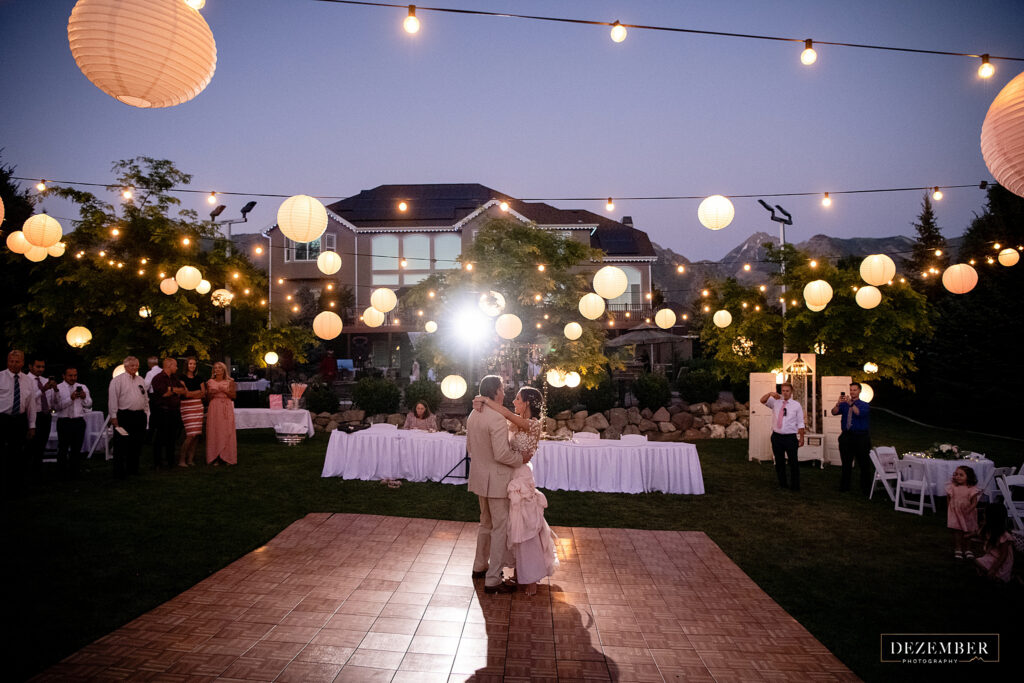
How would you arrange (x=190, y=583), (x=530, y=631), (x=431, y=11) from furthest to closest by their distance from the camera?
(x=431, y=11)
(x=190, y=583)
(x=530, y=631)

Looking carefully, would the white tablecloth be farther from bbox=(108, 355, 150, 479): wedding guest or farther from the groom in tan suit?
the groom in tan suit

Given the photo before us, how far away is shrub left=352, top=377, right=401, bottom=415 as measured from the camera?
16609mm

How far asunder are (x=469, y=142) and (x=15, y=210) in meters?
43.7

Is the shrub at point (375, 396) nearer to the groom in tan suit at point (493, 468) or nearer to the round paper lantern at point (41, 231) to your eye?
the round paper lantern at point (41, 231)

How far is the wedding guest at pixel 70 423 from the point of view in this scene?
28.9 feet

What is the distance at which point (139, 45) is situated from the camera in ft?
9.64

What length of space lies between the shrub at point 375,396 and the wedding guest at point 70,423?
26.3 ft

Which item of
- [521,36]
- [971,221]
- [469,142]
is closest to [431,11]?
[521,36]

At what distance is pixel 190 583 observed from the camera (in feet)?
15.7

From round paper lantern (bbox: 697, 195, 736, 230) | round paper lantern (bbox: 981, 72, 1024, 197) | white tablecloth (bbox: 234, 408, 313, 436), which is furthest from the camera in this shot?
Answer: white tablecloth (bbox: 234, 408, 313, 436)

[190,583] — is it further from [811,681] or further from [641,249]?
[641,249]

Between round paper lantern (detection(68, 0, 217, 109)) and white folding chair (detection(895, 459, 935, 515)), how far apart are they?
925 centimetres

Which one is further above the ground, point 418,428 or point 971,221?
point 971,221

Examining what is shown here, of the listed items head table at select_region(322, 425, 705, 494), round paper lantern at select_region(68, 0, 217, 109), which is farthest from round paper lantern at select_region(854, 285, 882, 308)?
round paper lantern at select_region(68, 0, 217, 109)
